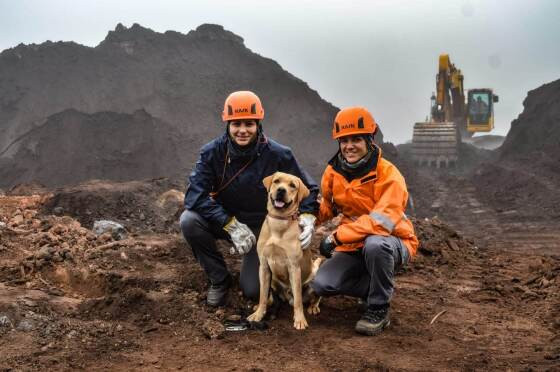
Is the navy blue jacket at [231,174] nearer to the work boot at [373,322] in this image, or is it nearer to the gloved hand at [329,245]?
the gloved hand at [329,245]

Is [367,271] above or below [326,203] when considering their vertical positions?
below

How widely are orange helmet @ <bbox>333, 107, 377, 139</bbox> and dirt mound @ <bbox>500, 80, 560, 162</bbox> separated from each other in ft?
58.6

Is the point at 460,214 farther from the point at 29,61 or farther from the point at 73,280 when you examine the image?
the point at 29,61

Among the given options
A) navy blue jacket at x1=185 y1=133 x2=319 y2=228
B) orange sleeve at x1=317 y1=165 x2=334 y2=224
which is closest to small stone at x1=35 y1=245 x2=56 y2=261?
navy blue jacket at x1=185 y1=133 x2=319 y2=228

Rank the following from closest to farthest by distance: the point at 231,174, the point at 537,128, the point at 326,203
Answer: the point at 326,203, the point at 231,174, the point at 537,128

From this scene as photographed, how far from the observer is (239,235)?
15.2 ft

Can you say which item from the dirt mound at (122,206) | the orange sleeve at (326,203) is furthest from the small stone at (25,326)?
the dirt mound at (122,206)

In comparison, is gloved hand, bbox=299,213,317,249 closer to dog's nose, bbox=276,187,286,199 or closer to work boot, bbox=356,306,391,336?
dog's nose, bbox=276,187,286,199

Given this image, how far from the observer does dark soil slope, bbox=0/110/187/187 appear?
18.1 m

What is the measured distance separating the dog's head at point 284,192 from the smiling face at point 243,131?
53 centimetres

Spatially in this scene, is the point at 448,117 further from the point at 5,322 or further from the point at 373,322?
the point at 5,322

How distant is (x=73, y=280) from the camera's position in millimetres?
5465

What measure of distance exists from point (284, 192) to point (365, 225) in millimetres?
712

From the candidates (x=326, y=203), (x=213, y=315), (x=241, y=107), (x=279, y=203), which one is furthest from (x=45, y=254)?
(x=326, y=203)
